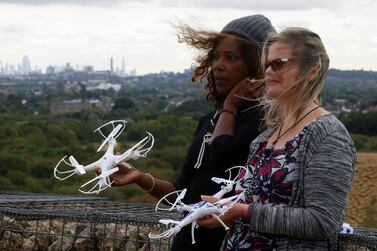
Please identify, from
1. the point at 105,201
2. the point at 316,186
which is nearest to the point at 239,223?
the point at 316,186

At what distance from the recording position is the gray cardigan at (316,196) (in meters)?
2.68

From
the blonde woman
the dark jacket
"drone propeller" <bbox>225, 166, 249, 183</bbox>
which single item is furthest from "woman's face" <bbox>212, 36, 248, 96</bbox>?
the blonde woman

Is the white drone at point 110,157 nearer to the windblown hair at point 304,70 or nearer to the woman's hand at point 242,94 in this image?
the woman's hand at point 242,94

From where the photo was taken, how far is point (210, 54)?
144 inches

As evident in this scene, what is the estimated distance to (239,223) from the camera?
291 cm

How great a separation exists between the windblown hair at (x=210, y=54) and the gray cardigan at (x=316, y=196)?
789 mm

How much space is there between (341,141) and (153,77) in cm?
12859

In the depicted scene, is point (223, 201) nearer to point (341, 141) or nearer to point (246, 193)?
point (246, 193)

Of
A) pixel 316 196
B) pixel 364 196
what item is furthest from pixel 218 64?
pixel 364 196

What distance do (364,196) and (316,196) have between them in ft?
52.7

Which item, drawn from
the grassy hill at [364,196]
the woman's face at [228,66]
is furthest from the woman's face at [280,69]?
the grassy hill at [364,196]

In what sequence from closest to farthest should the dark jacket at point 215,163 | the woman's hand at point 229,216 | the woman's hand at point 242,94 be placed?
the woman's hand at point 229,216
the dark jacket at point 215,163
the woman's hand at point 242,94

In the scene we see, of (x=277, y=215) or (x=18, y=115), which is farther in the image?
(x=18, y=115)

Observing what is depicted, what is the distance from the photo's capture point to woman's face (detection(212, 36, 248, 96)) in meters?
3.52
